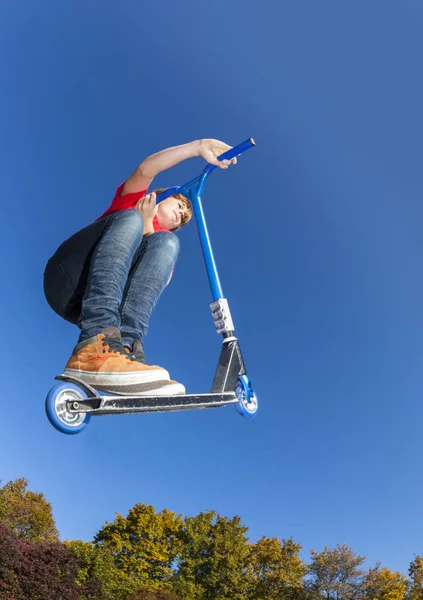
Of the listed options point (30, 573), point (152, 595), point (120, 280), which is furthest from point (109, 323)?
point (152, 595)

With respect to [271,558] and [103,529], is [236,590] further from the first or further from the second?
[103,529]

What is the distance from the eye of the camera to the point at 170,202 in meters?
4.81

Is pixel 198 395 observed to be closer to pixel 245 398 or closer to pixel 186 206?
pixel 245 398

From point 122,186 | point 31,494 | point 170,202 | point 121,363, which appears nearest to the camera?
point 121,363

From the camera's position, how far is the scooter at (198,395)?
3.30 m

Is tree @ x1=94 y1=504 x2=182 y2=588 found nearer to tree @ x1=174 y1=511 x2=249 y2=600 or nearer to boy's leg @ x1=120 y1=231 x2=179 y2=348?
tree @ x1=174 y1=511 x2=249 y2=600

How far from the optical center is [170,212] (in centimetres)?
473

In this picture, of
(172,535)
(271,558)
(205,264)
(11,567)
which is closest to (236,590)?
(271,558)

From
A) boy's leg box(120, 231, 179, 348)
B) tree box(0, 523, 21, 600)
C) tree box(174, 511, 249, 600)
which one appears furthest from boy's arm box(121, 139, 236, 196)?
tree box(174, 511, 249, 600)

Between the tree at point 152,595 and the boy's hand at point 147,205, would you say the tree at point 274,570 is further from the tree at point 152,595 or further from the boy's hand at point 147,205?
the boy's hand at point 147,205

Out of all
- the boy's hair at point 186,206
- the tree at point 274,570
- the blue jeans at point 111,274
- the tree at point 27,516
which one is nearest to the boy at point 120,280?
the blue jeans at point 111,274

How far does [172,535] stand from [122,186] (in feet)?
147

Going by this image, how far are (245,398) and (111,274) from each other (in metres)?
1.91

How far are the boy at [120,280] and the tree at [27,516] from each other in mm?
52565
